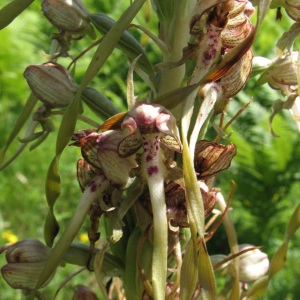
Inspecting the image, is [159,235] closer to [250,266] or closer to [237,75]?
[237,75]

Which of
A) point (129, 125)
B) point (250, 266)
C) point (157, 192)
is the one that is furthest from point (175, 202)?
point (250, 266)

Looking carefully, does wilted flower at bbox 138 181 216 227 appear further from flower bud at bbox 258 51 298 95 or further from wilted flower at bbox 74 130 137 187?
flower bud at bbox 258 51 298 95

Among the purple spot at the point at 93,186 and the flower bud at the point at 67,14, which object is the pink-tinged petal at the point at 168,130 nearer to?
the purple spot at the point at 93,186

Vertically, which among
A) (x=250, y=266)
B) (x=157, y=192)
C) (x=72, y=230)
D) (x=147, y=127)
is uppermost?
(x=147, y=127)

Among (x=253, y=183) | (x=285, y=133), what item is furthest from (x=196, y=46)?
(x=253, y=183)

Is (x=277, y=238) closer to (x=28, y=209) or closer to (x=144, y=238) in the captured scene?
(x=28, y=209)

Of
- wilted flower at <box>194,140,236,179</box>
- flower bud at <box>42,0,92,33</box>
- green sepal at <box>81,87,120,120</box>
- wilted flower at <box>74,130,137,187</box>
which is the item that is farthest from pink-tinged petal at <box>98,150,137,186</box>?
flower bud at <box>42,0,92,33</box>

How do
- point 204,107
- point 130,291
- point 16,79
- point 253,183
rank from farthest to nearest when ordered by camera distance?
1. point 16,79
2. point 253,183
3. point 130,291
4. point 204,107
